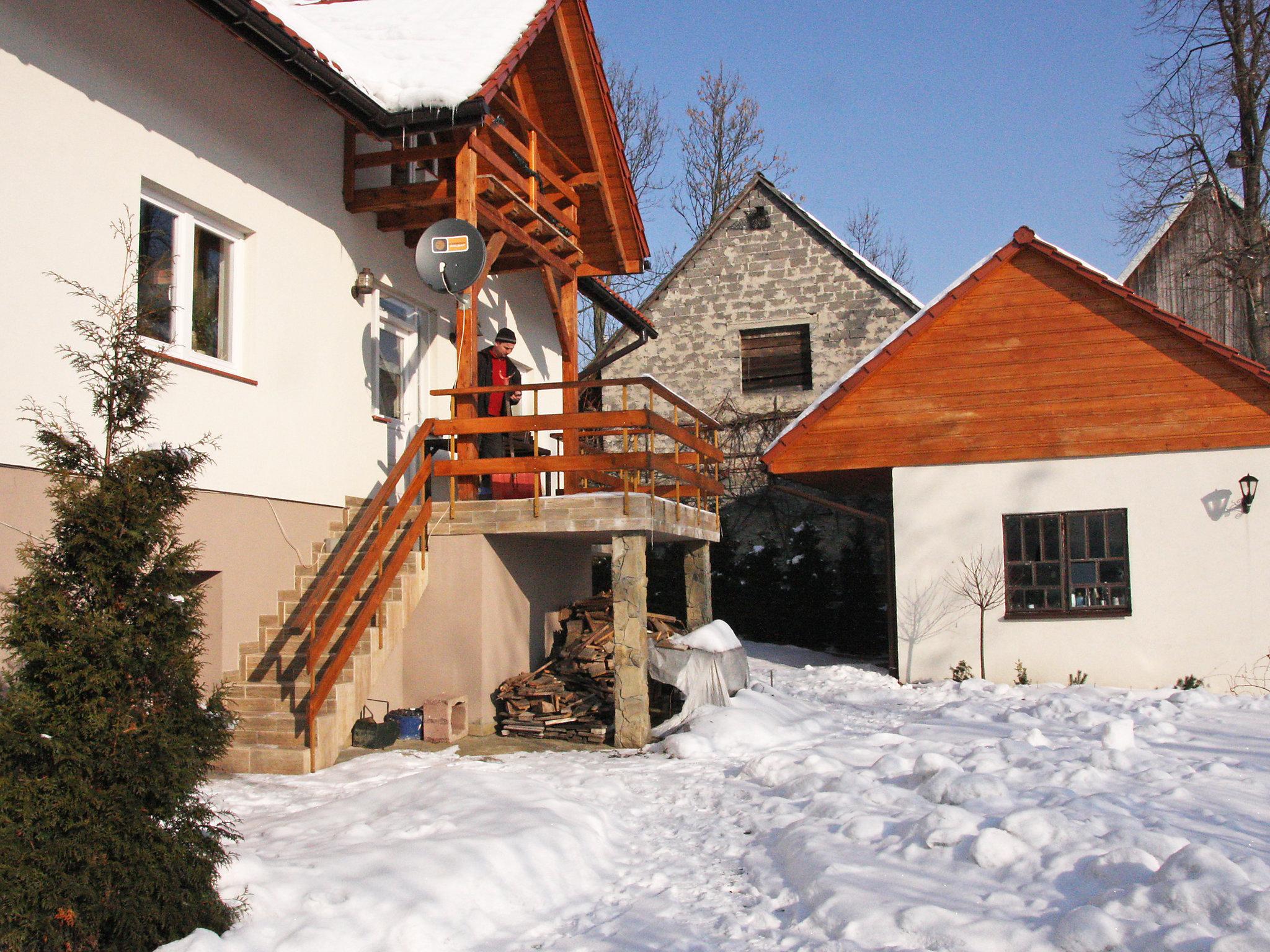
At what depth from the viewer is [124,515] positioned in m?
4.08

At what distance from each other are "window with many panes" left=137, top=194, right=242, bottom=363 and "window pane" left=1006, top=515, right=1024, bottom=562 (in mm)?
9625

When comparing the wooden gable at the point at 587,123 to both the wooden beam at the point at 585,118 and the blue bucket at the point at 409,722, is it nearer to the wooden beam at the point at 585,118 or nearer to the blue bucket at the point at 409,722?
the wooden beam at the point at 585,118

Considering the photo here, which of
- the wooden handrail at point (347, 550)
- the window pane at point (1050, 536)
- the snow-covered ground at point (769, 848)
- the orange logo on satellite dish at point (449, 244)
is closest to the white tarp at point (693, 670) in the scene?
the snow-covered ground at point (769, 848)

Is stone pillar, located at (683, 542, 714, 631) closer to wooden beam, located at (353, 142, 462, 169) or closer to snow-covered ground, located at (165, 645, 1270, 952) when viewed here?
snow-covered ground, located at (165, 645, 1270, 952)

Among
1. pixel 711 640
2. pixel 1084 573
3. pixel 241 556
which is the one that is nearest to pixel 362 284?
pixel 241 556

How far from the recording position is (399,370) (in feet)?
37.4

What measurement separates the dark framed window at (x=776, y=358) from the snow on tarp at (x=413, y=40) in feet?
30.9

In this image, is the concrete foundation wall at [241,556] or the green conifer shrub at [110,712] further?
the concrete foundation wall at [241,556]

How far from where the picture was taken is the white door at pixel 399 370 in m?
10.9

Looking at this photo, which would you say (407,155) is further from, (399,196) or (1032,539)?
(1032,539)

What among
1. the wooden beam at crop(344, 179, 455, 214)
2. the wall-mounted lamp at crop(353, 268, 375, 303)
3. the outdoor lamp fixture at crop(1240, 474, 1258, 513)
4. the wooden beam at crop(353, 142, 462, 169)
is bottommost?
the outdoor lamp fixture at crop(1240, 474, 1258, 513)

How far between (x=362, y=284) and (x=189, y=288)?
7.28 ft

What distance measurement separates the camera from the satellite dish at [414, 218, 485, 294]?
977 centimetres

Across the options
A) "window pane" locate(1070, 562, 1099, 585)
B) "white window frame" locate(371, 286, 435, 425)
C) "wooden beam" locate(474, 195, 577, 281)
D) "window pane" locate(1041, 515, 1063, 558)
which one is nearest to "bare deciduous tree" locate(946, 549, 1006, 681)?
"window pane" locate(1041, 515, 1063, 558)
